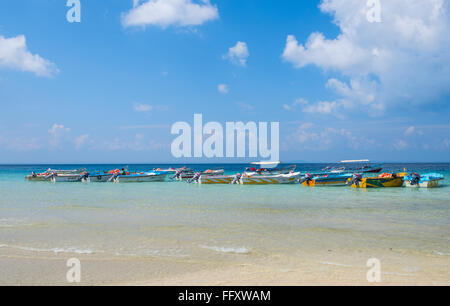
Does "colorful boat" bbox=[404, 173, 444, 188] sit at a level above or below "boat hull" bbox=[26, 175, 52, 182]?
above

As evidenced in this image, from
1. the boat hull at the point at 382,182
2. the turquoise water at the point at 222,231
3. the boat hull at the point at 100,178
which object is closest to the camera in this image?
the turquoise water at the point at 222,231

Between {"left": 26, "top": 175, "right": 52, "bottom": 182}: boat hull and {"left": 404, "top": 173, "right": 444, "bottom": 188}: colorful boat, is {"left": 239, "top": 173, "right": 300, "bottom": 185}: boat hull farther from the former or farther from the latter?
{"left": 26, "top": 175, "right": 52, "bottom": 182}: boat hull

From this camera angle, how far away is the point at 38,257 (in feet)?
24.0

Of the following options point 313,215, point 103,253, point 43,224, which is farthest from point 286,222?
point 43,224

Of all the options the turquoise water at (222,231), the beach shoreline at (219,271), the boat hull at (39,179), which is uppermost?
the beach shoreline at (219,271)

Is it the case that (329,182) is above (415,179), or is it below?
below

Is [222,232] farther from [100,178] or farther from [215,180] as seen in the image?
Result: [100,178]

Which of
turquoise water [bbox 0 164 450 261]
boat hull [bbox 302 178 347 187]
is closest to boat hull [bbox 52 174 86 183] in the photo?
turquoise water [bbox 0 164 450 261]

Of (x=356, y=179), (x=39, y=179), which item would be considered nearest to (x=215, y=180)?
(x=356, y=179)

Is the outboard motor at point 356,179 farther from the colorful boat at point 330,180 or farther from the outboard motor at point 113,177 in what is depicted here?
the outboard motor at point 113,177

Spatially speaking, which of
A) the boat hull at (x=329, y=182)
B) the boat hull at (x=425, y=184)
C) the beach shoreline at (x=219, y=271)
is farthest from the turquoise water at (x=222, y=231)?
the boat hull at (x=329, y=182)
